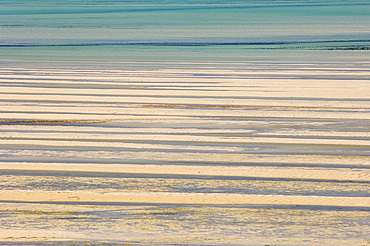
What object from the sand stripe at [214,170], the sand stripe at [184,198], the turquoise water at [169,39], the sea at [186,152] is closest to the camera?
the sea at [186,152]

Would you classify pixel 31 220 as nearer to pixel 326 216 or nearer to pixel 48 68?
pixel 326 216

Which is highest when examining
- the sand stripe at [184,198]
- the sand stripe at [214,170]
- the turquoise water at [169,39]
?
the turquoise water at [169,39]

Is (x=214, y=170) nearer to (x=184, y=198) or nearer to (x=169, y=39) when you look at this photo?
(x=184, y=198)

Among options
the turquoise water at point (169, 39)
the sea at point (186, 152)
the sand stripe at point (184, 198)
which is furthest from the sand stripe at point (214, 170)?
the turquoise water at point (169, 39)

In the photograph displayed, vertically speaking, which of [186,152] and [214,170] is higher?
[186,152]

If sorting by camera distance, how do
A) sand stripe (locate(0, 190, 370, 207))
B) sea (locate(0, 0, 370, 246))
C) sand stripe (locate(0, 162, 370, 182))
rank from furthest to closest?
sand stripe (locate(0, 162, 370, 182)) < sand stripe (locate(0, 190, 370, 207)) < sea (locate(0, 0, 370, 246))

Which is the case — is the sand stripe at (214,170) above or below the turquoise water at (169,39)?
below

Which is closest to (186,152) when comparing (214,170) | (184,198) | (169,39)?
(214,170)

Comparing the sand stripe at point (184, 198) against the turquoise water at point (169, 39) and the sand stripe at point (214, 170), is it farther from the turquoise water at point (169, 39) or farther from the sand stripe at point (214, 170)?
the turquoise water at point (169, 39)

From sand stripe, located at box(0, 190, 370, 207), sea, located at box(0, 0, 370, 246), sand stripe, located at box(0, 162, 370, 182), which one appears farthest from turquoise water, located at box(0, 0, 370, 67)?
sand stripe, located at box(0, 190, 370, 207)

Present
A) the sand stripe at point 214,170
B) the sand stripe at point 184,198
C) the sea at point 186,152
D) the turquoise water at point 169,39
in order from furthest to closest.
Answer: the turquoise water at point 169,39 < the sand stripe at point 214,170 < the sand stripe at point 184,198 < the sea at point 186,152

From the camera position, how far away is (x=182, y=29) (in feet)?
62.5

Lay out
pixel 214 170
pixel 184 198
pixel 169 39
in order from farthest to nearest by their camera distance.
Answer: pixel 169 39
pixel 214 170
pixel 184 198

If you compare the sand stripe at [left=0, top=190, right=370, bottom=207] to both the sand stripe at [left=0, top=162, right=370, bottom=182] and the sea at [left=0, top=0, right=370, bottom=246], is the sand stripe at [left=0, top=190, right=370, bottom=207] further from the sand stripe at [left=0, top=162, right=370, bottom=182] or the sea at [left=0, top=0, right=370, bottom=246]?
the sand stripe at [left=0, top=162, right=370, bottom=182]
